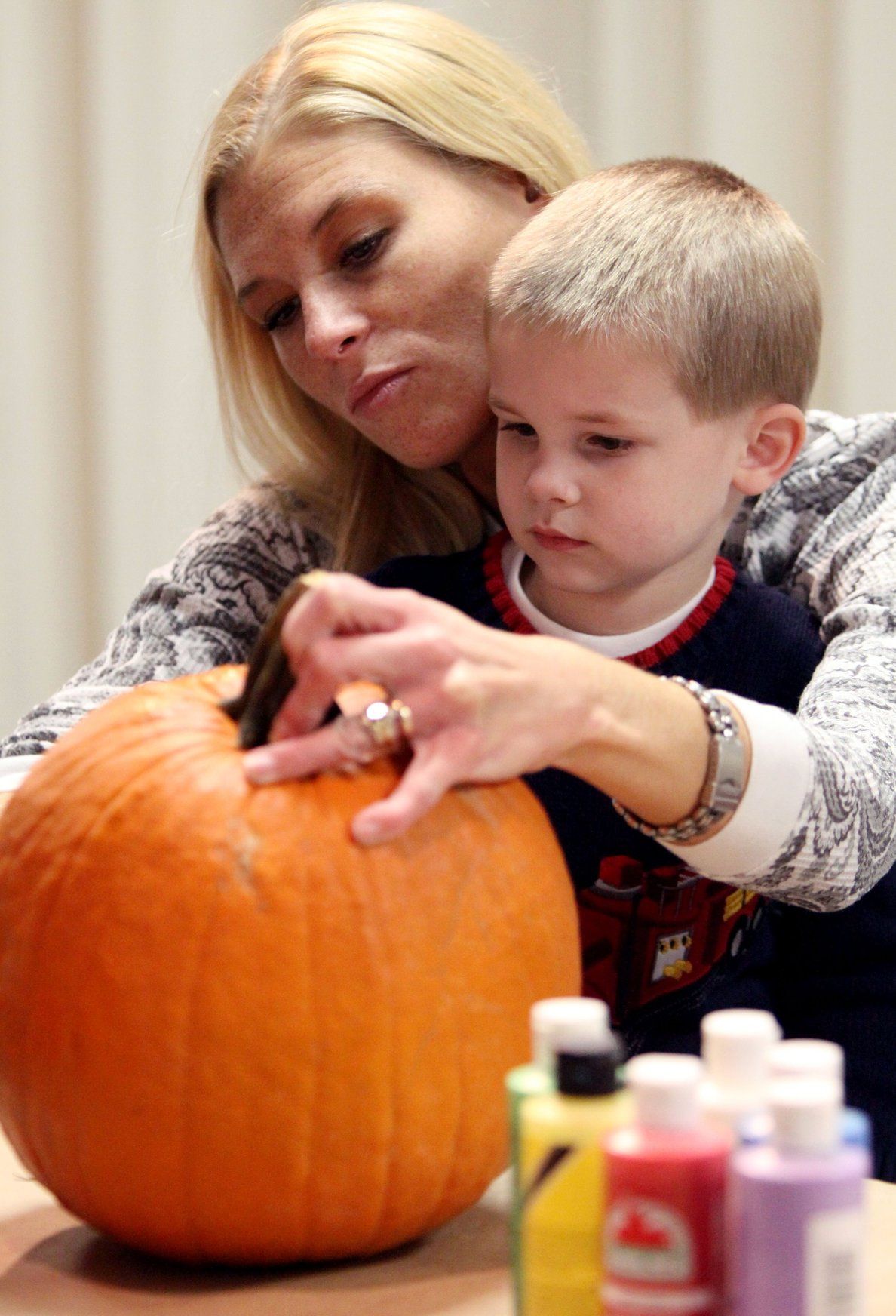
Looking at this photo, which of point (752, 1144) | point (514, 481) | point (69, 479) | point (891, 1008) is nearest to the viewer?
point (752, 1144)

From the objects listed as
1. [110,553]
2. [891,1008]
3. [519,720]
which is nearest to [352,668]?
[519,720]

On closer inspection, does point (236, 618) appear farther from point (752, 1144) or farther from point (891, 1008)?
point (752, 1144)

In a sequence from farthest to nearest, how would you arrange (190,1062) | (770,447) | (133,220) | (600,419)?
(133,220) → (770,447) → (600,419) → (190,1062)

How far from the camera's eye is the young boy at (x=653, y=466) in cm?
112

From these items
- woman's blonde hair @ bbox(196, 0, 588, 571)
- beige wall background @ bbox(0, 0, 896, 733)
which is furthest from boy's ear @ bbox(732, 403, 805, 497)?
beige wall background @ bbox(0, 0, 896, 733)

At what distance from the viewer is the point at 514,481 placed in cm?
117

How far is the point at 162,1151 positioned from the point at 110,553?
1989 mm

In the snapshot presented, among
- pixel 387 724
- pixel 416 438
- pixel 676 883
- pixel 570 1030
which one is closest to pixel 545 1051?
pixel 570 1030

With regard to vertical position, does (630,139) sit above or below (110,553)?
above

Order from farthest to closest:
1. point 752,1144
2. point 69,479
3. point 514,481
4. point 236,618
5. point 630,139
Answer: point 69,479, point 630,139, point 236,618, point 514,481, point 752,1144

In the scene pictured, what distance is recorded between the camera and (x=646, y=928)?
1.17 m

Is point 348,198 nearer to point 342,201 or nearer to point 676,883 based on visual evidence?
point 342,201

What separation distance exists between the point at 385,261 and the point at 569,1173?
3.17ft

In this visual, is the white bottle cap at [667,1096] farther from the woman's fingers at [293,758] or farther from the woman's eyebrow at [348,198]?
the woman's eyebrow at [348,198]
